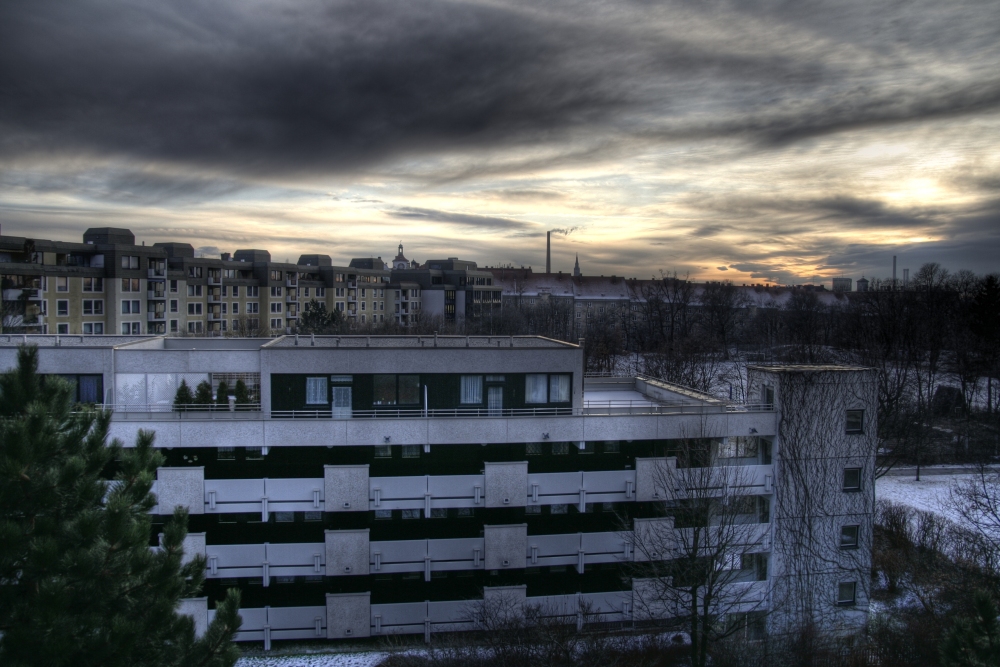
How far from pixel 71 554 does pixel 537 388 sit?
13383mm

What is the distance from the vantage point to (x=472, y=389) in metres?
19.3

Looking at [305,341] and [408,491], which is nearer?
[408,491]

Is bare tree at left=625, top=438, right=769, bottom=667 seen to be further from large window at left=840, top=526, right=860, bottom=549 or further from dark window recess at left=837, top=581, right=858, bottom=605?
large window at left=840, top=526, right=860, bottom=549

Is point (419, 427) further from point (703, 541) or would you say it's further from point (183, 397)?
point (703, 541)

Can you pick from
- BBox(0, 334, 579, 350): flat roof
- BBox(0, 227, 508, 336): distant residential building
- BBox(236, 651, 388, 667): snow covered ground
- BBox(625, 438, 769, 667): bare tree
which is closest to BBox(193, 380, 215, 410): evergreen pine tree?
BBox(0, 334, 579, 350): flat roof

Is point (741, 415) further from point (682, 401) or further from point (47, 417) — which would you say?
point (47, 417)

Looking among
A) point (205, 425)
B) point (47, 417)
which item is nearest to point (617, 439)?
point (205, 425)

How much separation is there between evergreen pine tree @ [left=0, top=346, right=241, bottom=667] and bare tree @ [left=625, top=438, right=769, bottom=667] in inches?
494

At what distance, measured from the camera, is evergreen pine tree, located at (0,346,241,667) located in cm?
764

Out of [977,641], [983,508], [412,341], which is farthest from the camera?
[983,508]

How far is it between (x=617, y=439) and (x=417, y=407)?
6.14m

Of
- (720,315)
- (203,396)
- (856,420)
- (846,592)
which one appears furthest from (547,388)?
(720,315)

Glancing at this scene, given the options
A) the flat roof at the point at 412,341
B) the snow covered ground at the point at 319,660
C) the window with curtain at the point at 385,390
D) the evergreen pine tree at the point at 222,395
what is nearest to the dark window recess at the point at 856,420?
the flat roof at the point at 412,341

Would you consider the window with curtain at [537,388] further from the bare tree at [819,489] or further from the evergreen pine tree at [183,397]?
the evergreen pine tree at [183,397]
